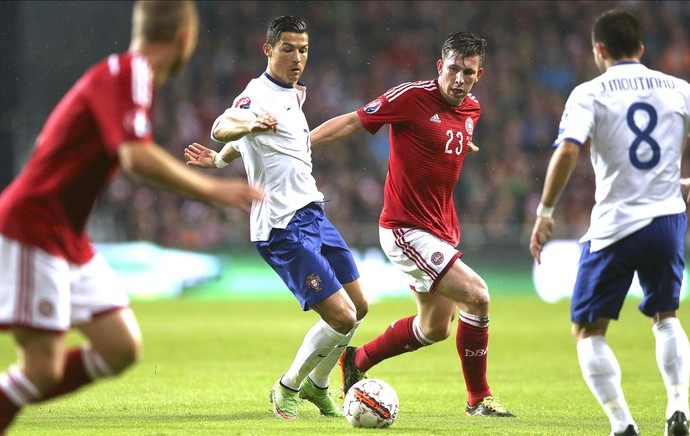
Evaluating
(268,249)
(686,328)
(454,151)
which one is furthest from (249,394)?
(686,328)

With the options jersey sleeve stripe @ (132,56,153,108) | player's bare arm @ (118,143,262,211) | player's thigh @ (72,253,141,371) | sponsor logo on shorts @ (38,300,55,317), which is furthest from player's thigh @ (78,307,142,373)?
jersey sleeve stripe @ (132,56,153,108)

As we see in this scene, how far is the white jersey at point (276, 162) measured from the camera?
6.81m

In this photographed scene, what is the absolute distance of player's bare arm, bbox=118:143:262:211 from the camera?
3908mm

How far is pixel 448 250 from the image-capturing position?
23.5 ft

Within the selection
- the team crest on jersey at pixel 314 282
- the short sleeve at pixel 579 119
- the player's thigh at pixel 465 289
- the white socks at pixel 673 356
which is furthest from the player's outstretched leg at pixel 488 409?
the short sleeve at pixel 579 119

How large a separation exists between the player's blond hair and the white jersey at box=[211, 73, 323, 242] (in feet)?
8.03

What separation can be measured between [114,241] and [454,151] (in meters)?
13.0

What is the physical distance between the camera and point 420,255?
23.6ft

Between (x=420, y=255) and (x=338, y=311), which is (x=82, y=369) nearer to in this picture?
(x=338, y=311)

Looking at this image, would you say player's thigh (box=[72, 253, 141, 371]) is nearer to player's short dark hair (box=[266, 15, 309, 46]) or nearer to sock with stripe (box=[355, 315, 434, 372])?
player's short dark hair (box=[266, 15, 309, 46])

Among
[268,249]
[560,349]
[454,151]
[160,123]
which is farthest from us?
[160,123]

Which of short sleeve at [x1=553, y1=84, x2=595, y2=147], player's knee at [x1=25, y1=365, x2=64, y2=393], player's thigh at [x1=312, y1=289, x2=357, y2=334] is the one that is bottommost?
player's thigh at [x1=312, y1=289, x2=357, y2=334]

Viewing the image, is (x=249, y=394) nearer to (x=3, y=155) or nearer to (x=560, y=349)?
(x=560, y=349)

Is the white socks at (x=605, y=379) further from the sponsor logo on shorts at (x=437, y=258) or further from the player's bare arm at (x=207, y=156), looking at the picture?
the player's bare arm at (x=207, y=156)
